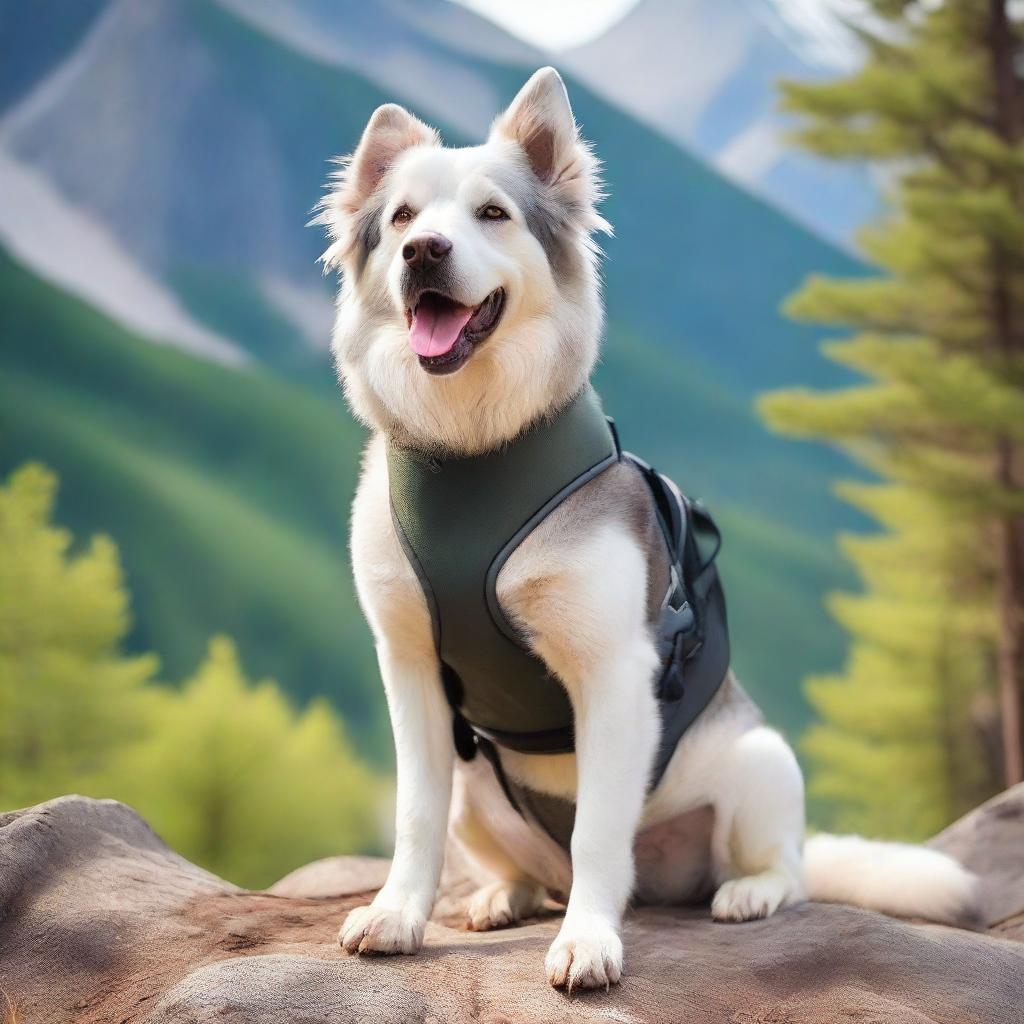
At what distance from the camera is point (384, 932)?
264 centimetres

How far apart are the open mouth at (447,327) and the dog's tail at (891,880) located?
200 cm

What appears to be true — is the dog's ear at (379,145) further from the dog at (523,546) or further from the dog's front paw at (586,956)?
the dog's front paw at (586,956)

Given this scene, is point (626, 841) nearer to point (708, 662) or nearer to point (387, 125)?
point (708, 662)

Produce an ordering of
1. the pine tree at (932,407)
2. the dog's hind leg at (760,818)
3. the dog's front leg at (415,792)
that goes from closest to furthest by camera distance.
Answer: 1. the dog's front leg at (415,792)
2. the dog's hind leg at (760,818)
3. the pine tree at (932,407)

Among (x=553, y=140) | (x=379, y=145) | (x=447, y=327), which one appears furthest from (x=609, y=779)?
(x=379, y=145)

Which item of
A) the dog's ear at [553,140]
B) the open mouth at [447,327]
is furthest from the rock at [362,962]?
the dog's ear at [553,140]

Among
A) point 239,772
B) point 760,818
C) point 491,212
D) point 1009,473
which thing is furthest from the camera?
point 239,772

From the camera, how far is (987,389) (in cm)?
748

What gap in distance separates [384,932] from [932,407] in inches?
243

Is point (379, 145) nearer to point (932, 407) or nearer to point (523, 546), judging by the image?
point (523, 546)

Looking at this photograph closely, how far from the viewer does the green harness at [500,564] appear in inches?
104

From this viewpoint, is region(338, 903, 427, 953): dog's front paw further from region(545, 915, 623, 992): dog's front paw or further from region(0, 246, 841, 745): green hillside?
region(0, 246, 841, 745): green hillside

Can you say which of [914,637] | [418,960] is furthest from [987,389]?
[418,960]

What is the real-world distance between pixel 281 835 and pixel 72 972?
6.15 meters
